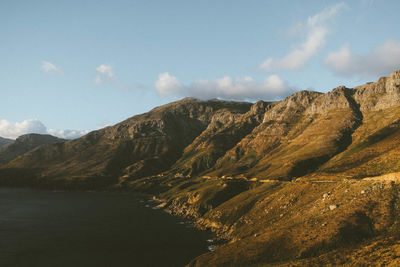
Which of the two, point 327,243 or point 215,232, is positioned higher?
point 327,243

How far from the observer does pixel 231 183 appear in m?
165

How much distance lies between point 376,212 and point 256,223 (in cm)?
4062

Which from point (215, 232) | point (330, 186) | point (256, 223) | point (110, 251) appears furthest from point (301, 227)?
point (110, 251)

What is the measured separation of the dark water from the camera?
7912 cm

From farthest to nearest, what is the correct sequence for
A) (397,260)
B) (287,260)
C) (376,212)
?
A: (376,212) < (287,260) < (397,260)

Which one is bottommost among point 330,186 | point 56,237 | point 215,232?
point 215,232

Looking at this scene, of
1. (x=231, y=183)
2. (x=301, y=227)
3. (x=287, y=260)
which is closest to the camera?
(x=287, y=260)

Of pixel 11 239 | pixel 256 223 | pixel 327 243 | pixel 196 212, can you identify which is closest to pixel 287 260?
pixel 327 243

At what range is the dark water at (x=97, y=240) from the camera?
79.1m

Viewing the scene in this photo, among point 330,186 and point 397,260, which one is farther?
point 330,186

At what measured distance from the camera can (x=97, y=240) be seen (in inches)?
3912

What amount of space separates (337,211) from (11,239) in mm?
119209

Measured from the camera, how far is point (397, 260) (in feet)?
136

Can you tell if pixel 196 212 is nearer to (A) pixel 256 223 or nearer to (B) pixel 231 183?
(B) pixel 231 183
